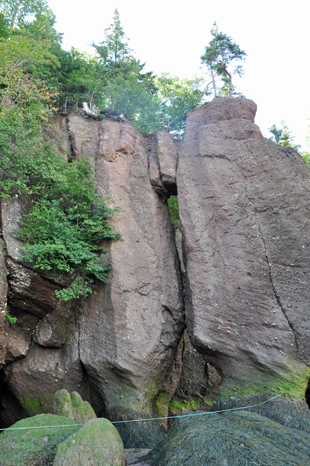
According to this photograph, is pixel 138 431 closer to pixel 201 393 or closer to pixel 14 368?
pixel 14 368

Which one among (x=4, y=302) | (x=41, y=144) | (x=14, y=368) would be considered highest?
(x=41, y=144)

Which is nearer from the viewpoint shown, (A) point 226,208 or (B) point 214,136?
(A) point 226,208

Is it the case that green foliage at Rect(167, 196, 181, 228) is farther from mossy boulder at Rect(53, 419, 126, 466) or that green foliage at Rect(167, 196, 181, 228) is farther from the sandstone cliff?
mossy boulder at Rect(53, 419, 126, 466)

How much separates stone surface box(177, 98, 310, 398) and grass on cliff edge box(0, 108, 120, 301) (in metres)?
2.87

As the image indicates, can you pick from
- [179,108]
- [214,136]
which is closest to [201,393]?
[214,136]

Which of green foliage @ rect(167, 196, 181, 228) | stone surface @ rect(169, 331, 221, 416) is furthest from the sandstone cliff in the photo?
green foliage @ rect(167, 196, 181, 228)

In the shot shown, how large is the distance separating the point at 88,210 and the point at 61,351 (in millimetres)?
4277

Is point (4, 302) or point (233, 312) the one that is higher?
point (4, 302)

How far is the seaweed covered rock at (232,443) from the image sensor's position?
3.81 meters

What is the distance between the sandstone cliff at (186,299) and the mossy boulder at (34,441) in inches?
94.9

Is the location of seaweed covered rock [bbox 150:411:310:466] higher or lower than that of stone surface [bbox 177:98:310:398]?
lower

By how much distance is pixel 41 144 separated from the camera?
9.70 m

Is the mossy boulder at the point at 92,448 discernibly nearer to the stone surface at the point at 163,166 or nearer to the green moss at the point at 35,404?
the green moss at the point at 35,404

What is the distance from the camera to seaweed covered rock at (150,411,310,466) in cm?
381
